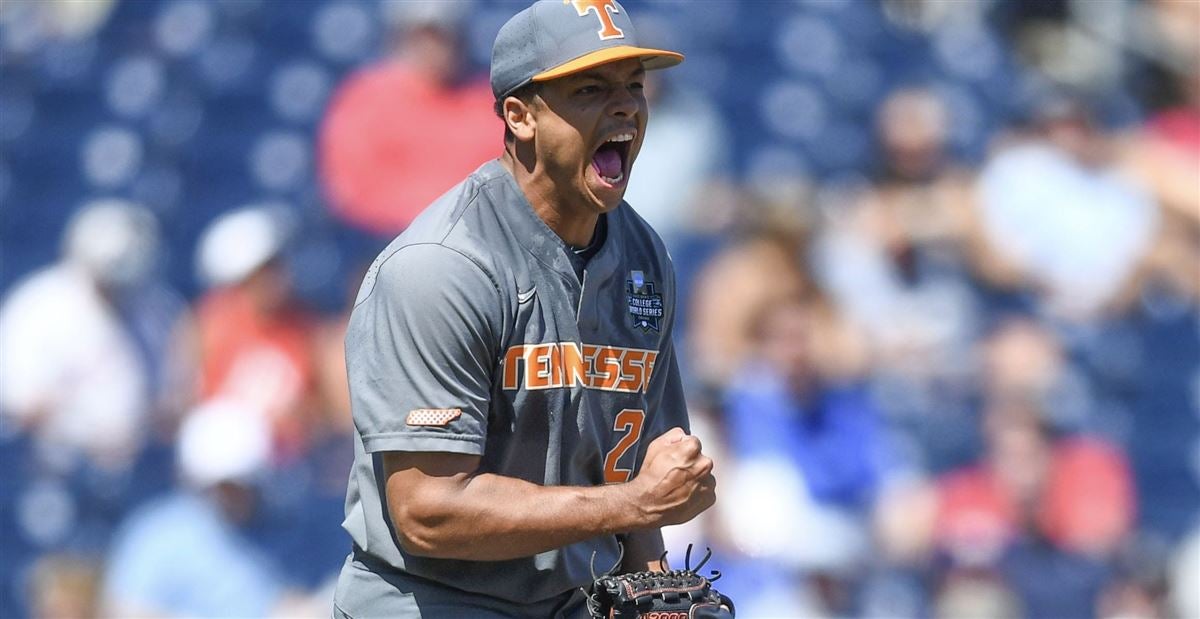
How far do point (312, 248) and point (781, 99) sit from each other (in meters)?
2.48

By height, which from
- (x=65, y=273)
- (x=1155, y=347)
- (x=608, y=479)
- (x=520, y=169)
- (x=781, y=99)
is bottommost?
(x=608, y=479)

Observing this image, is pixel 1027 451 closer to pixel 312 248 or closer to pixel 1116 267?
pixel 1116 267

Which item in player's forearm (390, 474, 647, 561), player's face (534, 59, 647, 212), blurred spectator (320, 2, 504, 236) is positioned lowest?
player's forearm (390, 474, 647, 561)

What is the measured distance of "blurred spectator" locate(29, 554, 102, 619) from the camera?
6406 mm

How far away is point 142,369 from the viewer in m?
6.67

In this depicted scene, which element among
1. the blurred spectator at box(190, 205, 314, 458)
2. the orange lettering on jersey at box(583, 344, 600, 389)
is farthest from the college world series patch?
the blurred spectator at box(190, 205, 314, 458)

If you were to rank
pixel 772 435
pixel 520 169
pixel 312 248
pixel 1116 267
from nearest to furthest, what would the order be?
pixel 520 169 → pixel 772 435 → pixel 312 248 → pixel 1116 267

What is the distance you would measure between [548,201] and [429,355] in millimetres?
409

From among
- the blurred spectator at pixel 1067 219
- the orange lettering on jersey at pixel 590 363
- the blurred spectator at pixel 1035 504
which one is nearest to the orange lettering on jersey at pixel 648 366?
the orange lettering on jersey at pixel 590 363

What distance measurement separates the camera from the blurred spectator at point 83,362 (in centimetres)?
665

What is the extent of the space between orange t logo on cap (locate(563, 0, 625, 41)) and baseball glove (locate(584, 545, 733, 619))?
3.11 feet

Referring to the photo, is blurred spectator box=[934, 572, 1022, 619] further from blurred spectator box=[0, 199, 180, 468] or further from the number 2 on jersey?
the number 2 on jersey

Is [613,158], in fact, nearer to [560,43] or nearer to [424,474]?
[560,43]

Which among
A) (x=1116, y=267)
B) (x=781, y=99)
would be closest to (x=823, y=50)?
(x=781, y=99)
